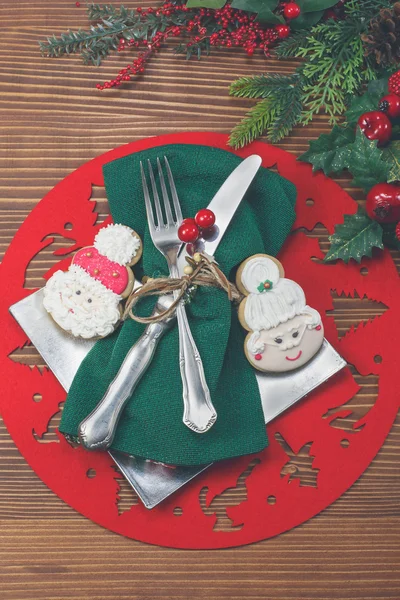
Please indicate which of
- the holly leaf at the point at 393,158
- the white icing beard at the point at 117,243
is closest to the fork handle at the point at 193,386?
the white icing beard at the point at 117,243

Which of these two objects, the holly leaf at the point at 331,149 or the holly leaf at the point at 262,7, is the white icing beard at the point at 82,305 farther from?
the holly leaf at the point at 262,7

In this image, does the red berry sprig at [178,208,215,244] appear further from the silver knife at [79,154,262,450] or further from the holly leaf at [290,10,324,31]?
the holly leaf at [290,10,324,31]

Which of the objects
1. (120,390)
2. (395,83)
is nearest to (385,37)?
(395,83)

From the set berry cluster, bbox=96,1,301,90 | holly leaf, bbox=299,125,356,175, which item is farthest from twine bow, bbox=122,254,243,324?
berry cluster, bbox=96,1,301,90

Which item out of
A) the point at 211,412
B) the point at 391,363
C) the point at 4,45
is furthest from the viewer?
the point at 4,45

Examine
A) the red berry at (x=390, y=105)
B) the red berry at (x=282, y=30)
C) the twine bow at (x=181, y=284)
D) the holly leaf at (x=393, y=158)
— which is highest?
the red berry at (x=282, y=30)

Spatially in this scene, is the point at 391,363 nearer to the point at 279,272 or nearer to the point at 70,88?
the point at 279,272

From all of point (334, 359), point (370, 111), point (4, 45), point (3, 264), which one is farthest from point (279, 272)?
point (4, 45)
